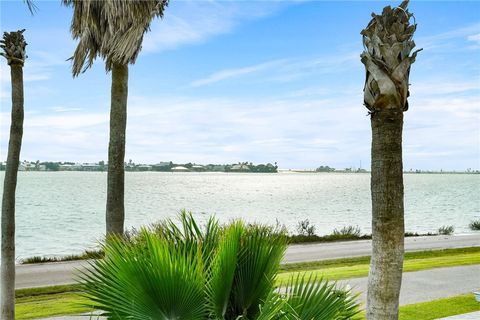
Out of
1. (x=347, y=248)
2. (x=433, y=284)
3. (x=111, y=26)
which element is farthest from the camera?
(x=347, y=248)

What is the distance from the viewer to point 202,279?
146 inches

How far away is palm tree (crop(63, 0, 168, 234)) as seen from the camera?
9836mm

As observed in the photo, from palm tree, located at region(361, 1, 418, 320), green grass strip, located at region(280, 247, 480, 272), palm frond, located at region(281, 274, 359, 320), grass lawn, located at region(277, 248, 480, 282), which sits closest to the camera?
palm frond, located at region(281, 274, 359, 320)

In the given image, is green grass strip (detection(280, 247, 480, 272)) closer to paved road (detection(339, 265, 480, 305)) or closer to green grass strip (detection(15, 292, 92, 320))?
paved road (detection(339, 265, 480, 305))

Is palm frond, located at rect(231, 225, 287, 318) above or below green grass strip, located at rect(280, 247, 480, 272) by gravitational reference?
above

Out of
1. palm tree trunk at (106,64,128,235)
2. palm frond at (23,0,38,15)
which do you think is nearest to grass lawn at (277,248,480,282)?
palm tree trunk at (106,64,128,235)

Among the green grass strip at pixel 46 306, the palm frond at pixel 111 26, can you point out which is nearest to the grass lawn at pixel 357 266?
the green grass strip at pixel 46 306

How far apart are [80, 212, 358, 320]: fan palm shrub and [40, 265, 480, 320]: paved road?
7.51 m

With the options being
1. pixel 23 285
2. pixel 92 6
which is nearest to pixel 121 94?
pixel 92 6

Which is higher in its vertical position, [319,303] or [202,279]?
[202,279]

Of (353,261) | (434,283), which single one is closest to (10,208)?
(434,283)

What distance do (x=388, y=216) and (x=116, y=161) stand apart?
6.37 m

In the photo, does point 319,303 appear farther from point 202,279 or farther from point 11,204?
point 11,204

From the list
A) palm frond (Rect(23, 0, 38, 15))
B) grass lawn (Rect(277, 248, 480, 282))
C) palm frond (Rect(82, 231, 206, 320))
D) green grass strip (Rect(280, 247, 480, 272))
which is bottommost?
green grass strip (Rect(280, 247, 480, 272))
